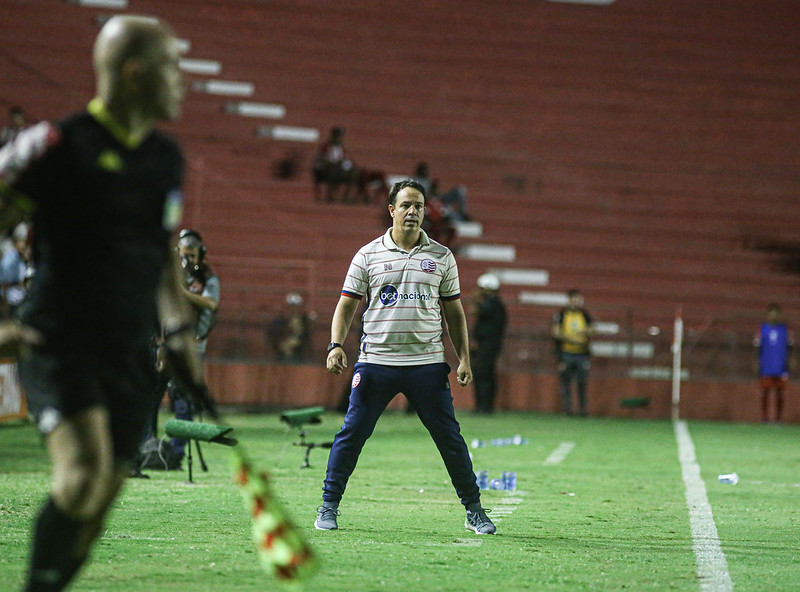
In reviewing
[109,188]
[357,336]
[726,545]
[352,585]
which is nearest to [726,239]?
[357,336]

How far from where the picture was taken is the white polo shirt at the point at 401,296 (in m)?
6.93

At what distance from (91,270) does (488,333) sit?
1652cm

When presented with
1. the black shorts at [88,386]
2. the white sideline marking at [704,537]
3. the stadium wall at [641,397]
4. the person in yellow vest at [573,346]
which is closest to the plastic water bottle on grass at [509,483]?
the white sideline marking at [704,537]

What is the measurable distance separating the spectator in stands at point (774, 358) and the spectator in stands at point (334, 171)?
7866 millimetres

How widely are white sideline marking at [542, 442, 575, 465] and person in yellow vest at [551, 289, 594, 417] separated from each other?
5.69 meters

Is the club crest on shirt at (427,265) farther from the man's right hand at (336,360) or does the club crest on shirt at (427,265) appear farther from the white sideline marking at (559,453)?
the white sideline marking at (559,453)

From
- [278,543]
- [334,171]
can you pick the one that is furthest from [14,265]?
[278,543]

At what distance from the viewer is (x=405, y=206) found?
6945mm

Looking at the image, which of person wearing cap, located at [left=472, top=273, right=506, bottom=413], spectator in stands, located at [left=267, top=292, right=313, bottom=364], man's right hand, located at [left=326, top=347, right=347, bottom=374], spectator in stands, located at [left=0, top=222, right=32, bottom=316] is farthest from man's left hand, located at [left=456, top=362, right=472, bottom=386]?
person wearing cap, located at [left=472, top=273, right=506, bottom=413]

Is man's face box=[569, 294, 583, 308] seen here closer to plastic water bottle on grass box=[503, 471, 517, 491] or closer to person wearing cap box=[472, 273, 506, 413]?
person wearing cap box=[472, 273, 506, 413]

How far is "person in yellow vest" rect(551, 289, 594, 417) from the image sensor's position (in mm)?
20281

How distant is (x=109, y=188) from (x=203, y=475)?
6.51 metres

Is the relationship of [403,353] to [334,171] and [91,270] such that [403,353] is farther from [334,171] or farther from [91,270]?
[334,171]

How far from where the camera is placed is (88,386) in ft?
11.7
